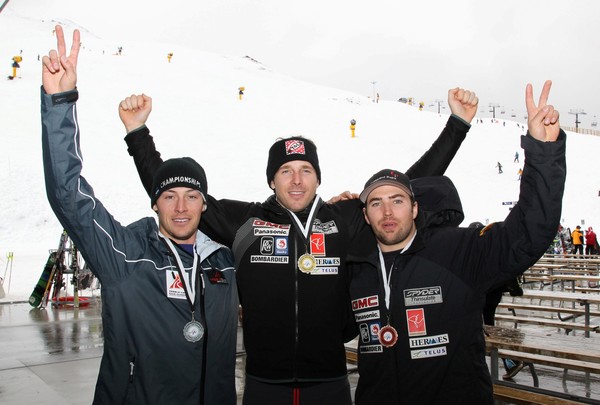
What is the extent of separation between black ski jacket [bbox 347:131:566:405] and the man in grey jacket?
82 centimetres

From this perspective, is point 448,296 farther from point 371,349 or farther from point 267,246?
point 267,246

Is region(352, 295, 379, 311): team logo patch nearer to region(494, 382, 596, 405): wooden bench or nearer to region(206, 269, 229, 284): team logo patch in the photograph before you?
region(206, 269, 229, 284): team logo patch

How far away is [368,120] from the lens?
2013 inches

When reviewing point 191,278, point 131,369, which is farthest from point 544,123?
point 131,369

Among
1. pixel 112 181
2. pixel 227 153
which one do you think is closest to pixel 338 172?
pixel 227 153

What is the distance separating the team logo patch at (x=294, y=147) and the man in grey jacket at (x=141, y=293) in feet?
2.62

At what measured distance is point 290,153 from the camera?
11.4 feet

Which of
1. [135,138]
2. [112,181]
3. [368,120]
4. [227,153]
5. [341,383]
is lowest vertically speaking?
[341,383]

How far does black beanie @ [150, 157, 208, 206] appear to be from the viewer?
3.10 metres

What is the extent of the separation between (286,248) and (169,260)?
0.68m

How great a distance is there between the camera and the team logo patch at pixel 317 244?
319cm

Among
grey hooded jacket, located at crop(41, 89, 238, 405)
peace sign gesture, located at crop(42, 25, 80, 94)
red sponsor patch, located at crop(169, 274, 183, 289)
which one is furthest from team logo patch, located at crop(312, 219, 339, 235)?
peace sign gesture, located at crop(42, 25, 80, 94)

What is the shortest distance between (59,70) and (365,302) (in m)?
2.12

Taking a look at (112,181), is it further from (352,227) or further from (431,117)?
(431,117)
